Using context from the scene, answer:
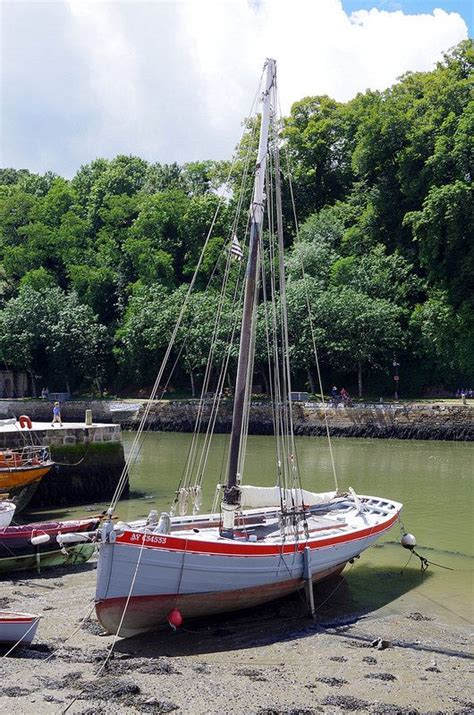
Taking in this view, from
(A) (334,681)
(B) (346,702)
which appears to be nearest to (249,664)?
(A) (334,681)

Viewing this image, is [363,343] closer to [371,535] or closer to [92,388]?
[92,388]

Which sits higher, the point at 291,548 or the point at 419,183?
the point at 419,183

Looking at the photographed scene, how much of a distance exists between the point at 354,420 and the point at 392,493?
19.5m

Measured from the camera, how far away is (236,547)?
14.3 meters

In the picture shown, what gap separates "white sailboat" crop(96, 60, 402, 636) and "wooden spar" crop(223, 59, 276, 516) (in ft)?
0.07

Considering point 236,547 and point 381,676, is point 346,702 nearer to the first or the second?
point 381,676

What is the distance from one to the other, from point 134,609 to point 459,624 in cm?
608

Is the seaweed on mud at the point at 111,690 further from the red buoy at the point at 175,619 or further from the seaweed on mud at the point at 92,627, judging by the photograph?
the seaweed on mud at the point at 92,627

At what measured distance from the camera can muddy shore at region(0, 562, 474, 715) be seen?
1091 centimetres

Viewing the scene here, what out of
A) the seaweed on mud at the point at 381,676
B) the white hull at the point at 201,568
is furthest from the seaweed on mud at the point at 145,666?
the seaweed on mud at the point at 381,676

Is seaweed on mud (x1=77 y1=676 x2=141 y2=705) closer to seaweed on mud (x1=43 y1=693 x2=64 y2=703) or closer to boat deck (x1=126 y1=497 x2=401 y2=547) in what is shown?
seaweed on mud (x1=43 y1=693 x2=64 y2=703)

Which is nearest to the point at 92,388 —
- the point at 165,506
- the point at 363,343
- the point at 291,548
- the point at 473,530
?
the point at 363,343

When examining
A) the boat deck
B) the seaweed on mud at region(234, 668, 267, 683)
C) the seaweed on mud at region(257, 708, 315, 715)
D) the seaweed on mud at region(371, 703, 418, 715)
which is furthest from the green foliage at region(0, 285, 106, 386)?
the seaweed on mud at region(371, 703, 418, 715)

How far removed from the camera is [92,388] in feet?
230
